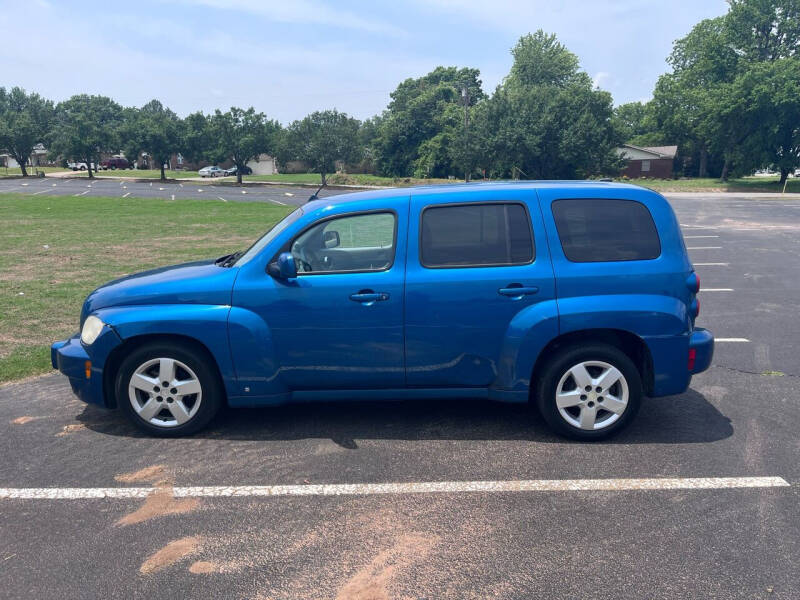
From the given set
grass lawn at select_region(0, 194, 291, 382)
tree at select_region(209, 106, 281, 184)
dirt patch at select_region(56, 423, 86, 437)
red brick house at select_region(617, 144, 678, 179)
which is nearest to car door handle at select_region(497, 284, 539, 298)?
dirt patch at select_region(56, 423, 86, 437)

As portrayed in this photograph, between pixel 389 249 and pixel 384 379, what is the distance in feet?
3.07

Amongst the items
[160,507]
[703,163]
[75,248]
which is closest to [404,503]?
[160,507]

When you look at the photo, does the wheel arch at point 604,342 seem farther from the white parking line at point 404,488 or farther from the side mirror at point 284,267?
the side mirror at point 284,267

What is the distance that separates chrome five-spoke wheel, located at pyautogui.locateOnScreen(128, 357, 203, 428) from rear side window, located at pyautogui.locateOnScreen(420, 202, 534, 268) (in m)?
1.89

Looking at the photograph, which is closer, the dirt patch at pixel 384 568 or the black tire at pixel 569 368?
the dirt patch at pixel 384 568

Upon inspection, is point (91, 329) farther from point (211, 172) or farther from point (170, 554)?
point (211, 172)

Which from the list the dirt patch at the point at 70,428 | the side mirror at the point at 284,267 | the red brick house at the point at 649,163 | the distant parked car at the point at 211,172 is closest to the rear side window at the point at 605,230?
the side mirror at the point at 284,267

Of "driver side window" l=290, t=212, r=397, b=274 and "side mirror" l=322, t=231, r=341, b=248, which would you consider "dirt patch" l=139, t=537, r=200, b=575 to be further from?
"side mirror" l=322, t=231, r=341, b=248

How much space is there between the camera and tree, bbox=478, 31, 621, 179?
53562mm

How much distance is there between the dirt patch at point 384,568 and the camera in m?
2.98

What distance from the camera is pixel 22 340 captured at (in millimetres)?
7270

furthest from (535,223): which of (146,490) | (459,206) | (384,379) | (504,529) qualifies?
(146,490)

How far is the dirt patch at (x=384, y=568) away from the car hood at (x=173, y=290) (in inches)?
84.4

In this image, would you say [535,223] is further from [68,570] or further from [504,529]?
[68,570]
